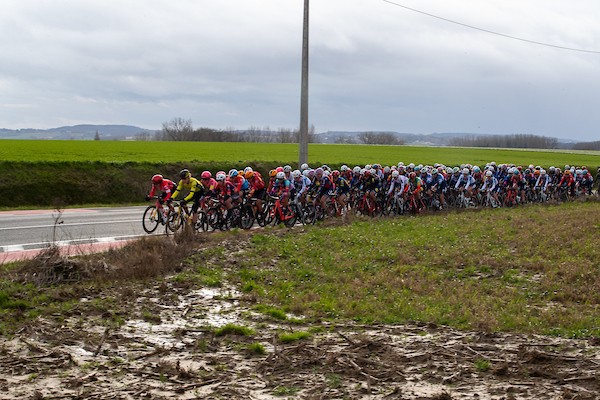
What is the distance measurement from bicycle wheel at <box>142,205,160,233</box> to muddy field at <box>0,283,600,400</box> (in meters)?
8.66

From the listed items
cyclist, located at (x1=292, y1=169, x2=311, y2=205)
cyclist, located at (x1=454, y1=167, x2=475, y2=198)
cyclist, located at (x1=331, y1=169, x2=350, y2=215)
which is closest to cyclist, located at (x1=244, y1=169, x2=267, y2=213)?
cyclist, located at (x1=292, y1=169, x2=311, y2=205)

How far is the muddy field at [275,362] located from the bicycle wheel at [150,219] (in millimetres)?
8661

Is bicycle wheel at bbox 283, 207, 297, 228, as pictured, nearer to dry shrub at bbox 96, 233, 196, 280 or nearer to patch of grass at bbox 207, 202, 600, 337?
patch of grass at bbox 207, 202, 600, 337

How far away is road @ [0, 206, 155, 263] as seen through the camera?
16031 millimetres

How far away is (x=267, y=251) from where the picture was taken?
14.6 metres

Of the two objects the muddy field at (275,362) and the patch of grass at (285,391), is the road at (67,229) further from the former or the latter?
the patch of grass at (285,391)

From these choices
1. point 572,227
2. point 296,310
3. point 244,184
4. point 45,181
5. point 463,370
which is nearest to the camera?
point 463,370

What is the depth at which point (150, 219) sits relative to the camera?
60.6 ft

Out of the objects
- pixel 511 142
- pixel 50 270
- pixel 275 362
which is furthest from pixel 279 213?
pixel 511 142

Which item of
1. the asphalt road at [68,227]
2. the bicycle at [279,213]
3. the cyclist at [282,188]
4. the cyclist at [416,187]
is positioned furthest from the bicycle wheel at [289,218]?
the cyclist at [416,187]

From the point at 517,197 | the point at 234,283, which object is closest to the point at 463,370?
the point at 234,283

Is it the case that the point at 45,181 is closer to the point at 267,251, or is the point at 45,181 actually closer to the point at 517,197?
the point at 267,251

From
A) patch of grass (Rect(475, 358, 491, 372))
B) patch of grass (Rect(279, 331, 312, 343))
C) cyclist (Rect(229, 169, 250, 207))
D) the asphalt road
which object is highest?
cyclist (Rect(229, 169, 250, 207))

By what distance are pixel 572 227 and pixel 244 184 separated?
8.71 m
